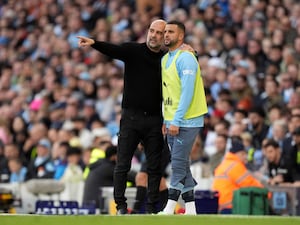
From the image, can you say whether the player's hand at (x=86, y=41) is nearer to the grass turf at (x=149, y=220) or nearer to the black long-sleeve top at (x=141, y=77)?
the black long-sleeve top at (x=141, y=77)

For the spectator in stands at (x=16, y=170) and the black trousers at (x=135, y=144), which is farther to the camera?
the spectator in stands at (x=16, y=170)

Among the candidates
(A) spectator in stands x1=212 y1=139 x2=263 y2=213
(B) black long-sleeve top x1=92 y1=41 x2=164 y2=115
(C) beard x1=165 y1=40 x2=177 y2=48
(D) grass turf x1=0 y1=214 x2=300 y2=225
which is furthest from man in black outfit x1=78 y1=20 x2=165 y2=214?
(A) spectator in stands x1=212 y1=139 x2=263 y2=213

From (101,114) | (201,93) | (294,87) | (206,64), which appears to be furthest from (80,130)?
(201,93)

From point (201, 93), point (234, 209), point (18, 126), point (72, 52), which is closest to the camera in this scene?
point (201, 93)

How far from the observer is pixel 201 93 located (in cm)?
1330

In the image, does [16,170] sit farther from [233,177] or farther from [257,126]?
[233,177]

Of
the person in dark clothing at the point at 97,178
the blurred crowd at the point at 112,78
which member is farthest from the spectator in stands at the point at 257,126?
the person in dark clothing at the point at 97,178

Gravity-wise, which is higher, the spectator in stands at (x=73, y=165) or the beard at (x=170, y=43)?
the beard at (x=170, y=43)

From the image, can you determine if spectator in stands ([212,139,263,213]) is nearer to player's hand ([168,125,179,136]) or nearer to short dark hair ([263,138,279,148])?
short dark hair ([263,138,279,148])

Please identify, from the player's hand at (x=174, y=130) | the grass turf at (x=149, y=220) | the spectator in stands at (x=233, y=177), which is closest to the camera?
the grass turf at (x=149, y=220)

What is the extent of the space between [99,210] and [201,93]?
15.7ft

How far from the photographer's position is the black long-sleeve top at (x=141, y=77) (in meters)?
13.6

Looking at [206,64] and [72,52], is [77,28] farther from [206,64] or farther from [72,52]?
[206,64]

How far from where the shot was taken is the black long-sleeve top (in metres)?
13.6
